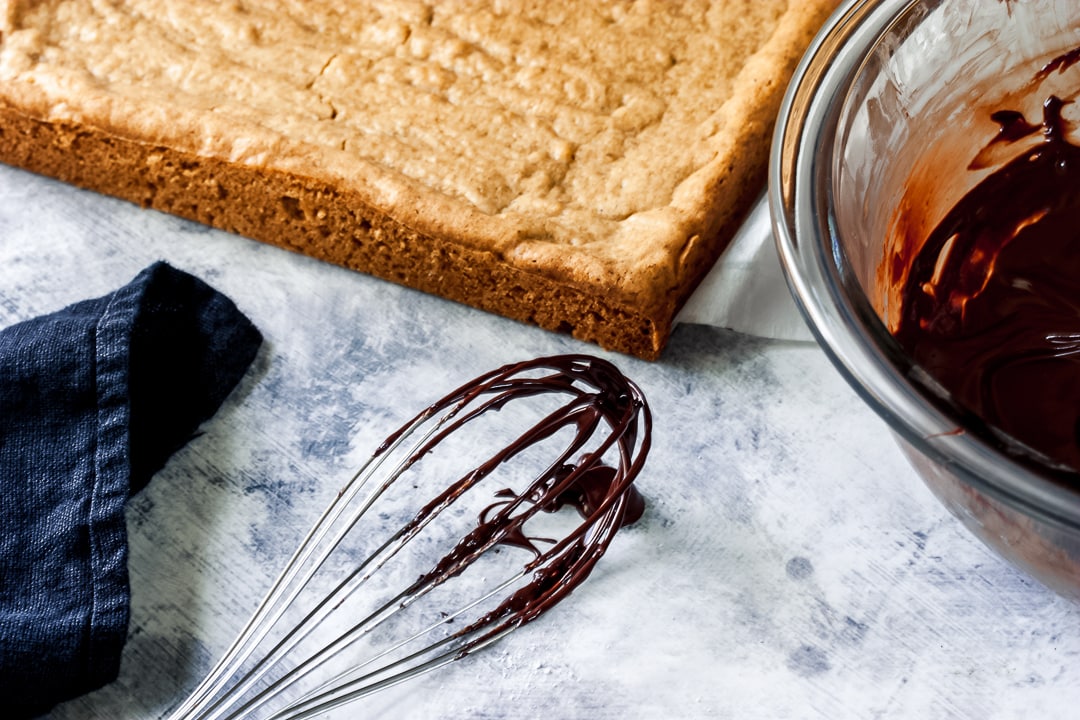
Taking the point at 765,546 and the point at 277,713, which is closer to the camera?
the point at 277,713

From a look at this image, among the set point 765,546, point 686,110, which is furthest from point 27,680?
point 686,110

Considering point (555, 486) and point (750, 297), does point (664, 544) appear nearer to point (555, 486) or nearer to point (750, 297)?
point (555, 486)

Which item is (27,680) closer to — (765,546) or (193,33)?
(765,546)

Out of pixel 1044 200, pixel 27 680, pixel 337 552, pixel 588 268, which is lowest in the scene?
pixel 27 680

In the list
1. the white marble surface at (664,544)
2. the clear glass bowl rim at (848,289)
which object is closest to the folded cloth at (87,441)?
the white marble surface at (664,544)

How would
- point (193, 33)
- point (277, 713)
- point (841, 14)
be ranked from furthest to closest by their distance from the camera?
point (193, 33) → point (277, 713) → point (841, 14)

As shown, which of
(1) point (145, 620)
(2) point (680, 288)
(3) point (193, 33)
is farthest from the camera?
(3) point (193, 33)

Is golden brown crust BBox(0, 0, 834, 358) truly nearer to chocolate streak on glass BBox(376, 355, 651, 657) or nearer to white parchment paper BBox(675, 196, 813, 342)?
white parchment paper BBox(675, 196, 813, 342)
